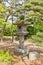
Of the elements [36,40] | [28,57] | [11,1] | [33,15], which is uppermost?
[11,1]

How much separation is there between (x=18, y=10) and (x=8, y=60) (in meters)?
2.06

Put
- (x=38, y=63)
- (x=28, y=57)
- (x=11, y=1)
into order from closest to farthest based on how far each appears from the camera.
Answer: (x=38, y=63) < (x=28, y=57) < (x=11, y=1)

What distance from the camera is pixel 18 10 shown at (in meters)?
7.56

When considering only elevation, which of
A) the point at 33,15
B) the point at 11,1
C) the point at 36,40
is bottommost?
the point at 36,40

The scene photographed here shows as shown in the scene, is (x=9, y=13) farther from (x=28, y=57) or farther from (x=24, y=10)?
(x=28, y=57)

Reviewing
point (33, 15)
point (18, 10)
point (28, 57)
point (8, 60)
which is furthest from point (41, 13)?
point (8, 60)

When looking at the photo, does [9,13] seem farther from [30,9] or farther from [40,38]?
[40,38]

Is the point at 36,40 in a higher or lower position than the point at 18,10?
lower

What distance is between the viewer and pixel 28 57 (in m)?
7.24

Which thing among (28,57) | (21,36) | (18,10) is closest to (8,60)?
(28,57)

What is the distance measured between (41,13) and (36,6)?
0.46 meters

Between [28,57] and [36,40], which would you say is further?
[36,40]

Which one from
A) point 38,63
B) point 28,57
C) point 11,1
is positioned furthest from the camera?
point 11,1

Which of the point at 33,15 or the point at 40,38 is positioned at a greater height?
the point at 33,15
